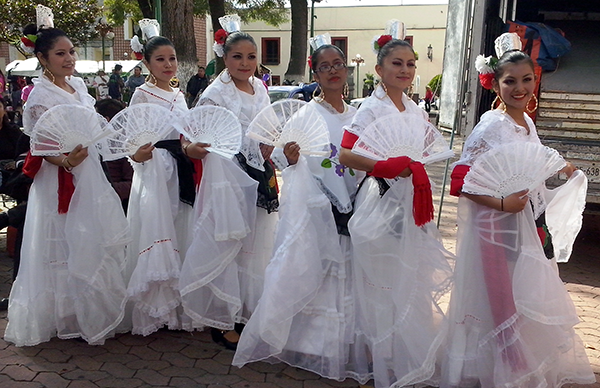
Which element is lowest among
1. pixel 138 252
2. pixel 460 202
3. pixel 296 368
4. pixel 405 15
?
pixel 296 368

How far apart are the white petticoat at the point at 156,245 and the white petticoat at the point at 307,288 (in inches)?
25.6

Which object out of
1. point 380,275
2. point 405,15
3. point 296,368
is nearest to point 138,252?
point 296,368

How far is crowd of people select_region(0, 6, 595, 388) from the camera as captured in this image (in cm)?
301

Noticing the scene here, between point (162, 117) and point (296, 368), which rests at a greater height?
point (162, 117)

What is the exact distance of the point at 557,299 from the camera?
2930 mm

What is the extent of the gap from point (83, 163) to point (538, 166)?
257cm

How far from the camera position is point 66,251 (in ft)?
12.0

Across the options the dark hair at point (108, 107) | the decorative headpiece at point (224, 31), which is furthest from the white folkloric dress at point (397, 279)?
the dark hair at point (108, 107)

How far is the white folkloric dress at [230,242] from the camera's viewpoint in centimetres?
350

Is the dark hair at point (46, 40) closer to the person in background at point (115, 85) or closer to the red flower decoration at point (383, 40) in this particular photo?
the red flower decoration at point (383, 40)

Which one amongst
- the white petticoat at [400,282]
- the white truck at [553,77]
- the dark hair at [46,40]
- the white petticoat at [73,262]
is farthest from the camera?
the white truck at [553,77]

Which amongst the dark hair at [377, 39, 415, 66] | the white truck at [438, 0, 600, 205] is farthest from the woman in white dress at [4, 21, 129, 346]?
the white truck at [438, 0, 600, 205]

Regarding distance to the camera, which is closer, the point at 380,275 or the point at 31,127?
the point at 380,275

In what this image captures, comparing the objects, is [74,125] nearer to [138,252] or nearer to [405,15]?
[138,252]
